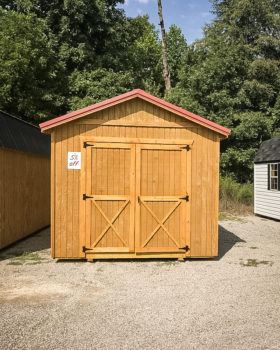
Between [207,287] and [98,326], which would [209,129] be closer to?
[207,287]

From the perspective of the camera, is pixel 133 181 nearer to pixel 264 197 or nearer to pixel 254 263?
pixel 254 263

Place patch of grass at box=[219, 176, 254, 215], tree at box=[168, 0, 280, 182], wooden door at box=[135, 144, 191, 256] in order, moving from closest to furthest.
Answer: wooden door at box=[135, 144, 191, 256], patch of grass at box=[219, 176, 254, 215], tree at box=[168, 0, 280, 182]

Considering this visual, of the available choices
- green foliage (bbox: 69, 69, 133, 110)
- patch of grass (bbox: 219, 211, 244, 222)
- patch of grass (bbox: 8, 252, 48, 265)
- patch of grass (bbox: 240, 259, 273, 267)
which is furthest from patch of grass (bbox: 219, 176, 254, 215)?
patch of grass (bbox: 8, 252, 48, 265)

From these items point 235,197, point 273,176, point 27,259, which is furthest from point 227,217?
point 27,259

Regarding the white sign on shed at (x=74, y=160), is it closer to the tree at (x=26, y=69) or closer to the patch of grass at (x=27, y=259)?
the patch of grass at (x=27, y=259)

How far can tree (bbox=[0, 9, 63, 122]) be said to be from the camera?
17531mm

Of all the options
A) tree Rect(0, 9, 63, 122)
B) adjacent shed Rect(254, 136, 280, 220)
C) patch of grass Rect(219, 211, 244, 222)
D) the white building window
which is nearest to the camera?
adjacent shed Rect(254, 136, 280, 220)

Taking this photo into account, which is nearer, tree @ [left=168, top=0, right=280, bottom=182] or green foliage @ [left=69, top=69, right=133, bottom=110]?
green foliage @ [left=69, top=69, right=133, bottom=110]

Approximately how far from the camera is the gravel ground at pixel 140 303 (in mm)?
3699

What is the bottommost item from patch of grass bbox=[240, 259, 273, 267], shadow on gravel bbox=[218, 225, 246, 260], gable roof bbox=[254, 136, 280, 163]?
patch of grass bbox=[240, 259, 273, 267]

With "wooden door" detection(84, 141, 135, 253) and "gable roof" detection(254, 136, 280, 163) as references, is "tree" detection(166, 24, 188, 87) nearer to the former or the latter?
"gable roof" detection(254, 136, 280, 163)

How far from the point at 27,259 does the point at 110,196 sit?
231 centimetres

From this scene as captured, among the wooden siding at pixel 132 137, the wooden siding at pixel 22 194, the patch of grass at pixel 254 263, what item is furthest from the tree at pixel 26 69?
the patch of grass at pixel 254 263

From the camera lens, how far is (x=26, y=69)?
1803 cm
